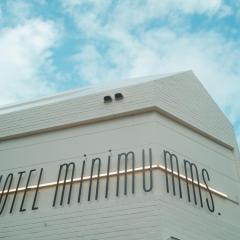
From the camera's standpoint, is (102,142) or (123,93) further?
(123,93)

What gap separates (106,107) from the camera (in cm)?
743

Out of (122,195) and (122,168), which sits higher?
(122,168)

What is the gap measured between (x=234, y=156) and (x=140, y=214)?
334 cm

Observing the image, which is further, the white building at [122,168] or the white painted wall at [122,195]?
the white building at [122,168]

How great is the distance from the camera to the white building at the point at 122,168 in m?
5.97

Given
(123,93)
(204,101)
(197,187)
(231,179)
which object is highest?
(204,101)

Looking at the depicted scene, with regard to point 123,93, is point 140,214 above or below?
below

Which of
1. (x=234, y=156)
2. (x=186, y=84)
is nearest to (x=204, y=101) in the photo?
(x=186, y=84)

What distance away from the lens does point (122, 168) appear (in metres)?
6.47

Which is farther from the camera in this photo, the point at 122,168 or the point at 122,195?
the point at 122,168

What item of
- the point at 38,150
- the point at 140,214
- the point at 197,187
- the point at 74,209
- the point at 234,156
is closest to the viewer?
the point at 140,214

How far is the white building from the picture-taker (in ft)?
19.6

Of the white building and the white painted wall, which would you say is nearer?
the white painted wall

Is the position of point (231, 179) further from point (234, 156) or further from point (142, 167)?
point (142, 167)
